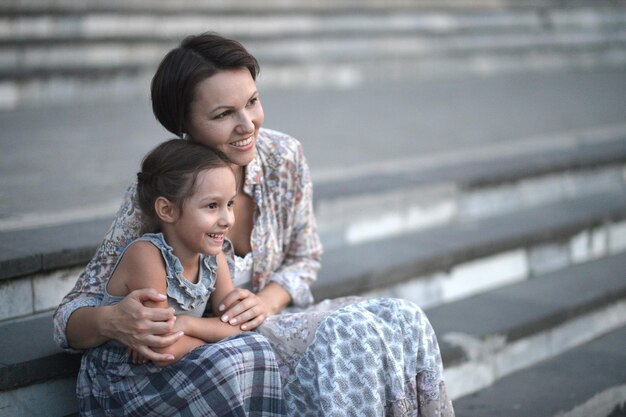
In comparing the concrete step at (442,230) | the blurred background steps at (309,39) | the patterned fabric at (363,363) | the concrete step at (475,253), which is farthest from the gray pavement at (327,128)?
the patterned fabric at (363,363)

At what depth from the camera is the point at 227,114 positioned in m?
2.76

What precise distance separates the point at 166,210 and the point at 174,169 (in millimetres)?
124

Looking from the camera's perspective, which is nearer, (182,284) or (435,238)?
(182,284)

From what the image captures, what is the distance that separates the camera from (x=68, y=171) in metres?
4.95

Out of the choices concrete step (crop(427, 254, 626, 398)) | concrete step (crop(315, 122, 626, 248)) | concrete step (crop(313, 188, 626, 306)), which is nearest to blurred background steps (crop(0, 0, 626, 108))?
concrete step (crop(315, 122, 626, 248))

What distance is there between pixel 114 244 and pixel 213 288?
0.30 m

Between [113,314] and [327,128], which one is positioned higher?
[113,314]

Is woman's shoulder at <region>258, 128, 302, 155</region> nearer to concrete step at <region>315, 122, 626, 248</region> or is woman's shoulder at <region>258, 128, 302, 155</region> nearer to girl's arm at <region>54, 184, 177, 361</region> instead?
girl's arm at <region>54, 184, 177, 361</region>

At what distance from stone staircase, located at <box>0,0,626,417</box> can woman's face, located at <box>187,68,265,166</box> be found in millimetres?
764

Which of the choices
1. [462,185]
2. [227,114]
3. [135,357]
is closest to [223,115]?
[227,114]

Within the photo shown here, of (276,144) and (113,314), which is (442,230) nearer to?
(276,144)

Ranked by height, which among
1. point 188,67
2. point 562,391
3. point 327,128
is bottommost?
point 562,391

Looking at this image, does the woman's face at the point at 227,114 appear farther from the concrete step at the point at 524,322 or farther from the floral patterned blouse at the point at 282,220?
the concrete step at the point at 524,322

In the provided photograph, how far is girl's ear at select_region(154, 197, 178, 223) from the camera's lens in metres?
2.57
